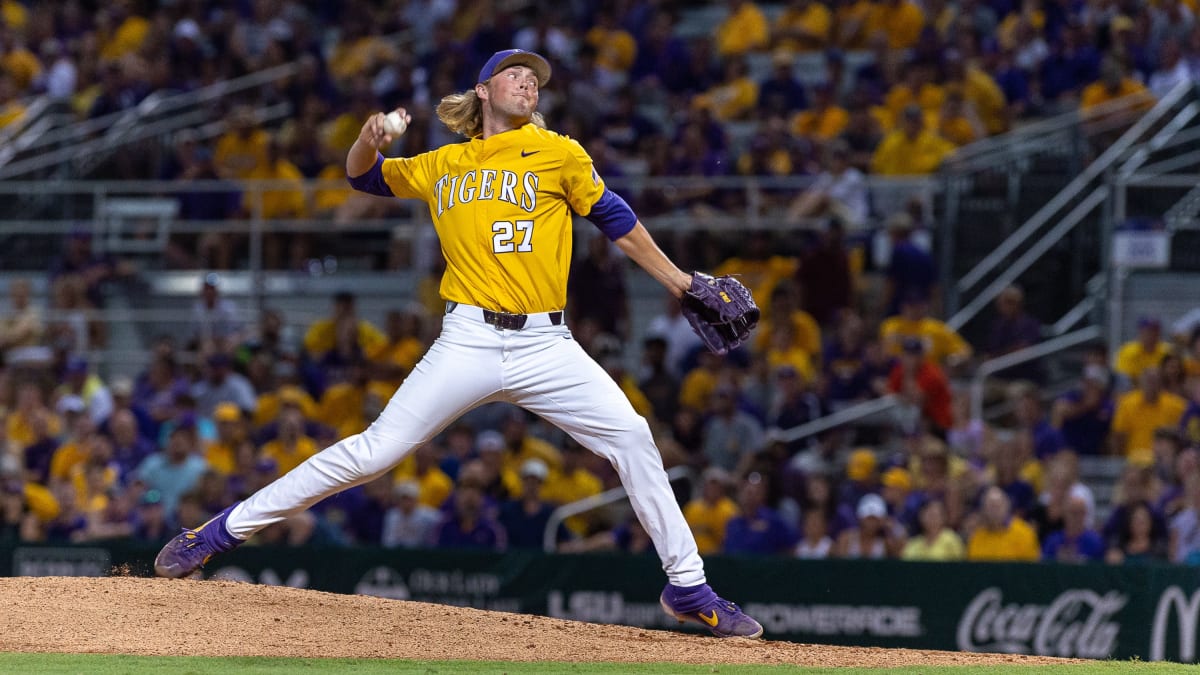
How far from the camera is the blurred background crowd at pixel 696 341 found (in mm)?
11867

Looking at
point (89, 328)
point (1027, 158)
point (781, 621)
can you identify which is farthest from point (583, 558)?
point (89, 328)

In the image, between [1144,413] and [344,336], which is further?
[344,336]

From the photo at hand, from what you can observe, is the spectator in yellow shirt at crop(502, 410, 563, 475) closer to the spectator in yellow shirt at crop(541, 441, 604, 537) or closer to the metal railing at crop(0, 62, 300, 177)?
the spectator in yellow shirt at crop(541, 441, 604, 537)

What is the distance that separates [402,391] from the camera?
21.4ft

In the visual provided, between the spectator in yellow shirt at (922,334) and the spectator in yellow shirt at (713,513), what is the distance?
203 cm

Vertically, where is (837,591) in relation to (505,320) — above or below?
below

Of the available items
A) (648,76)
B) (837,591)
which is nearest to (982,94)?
(648,76)

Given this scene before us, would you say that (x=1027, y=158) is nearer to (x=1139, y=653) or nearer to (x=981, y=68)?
(x=981, y=68)

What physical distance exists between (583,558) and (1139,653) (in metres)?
3.39

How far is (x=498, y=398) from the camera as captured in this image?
6.60m

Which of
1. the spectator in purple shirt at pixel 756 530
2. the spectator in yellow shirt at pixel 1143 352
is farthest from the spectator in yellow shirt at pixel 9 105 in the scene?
the spectator in yellow shirt at pixel 1143 352

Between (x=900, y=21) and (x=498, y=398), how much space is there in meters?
11.2

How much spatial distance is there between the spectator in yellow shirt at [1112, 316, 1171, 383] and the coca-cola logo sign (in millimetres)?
3066

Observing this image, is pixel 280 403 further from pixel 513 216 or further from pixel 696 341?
pixel 513 216
